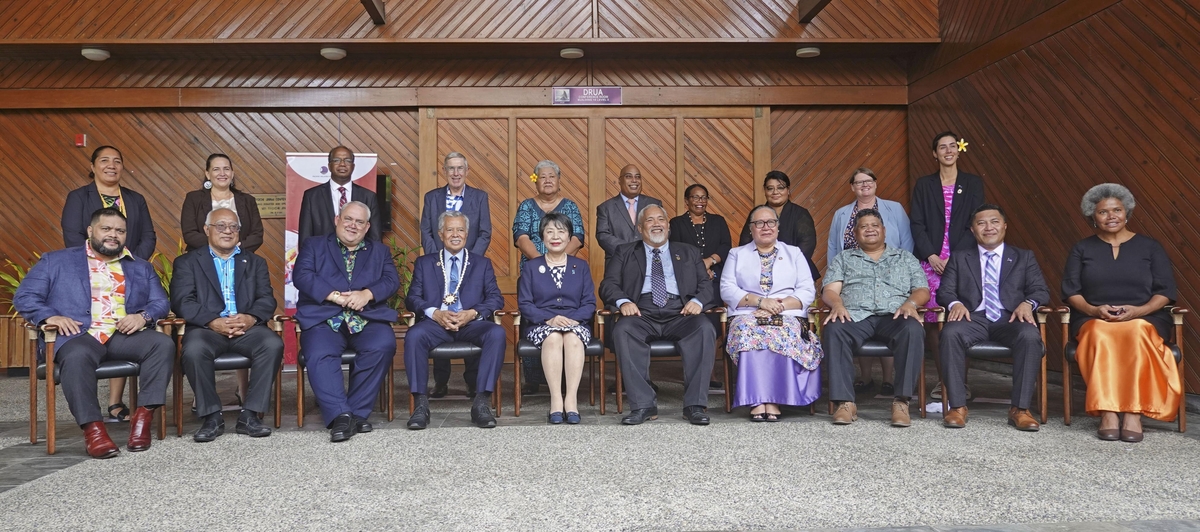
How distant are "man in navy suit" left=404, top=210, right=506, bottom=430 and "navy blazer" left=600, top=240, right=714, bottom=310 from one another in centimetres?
66

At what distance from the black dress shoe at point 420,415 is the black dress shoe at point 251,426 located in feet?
2.22

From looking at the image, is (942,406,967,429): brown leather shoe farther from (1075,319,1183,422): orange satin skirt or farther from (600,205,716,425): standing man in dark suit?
(600,205,716,425): standing man in dark suit

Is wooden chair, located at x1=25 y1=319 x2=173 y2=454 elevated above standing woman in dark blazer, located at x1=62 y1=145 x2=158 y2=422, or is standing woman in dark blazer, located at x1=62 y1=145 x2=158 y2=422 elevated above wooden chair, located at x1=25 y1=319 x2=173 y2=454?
standing woman in dark blazer, located at x1=62 y1=145 x2=158 y2=422

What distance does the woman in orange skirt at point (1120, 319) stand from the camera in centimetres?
385

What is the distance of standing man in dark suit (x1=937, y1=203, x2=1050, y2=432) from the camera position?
13.5 feet

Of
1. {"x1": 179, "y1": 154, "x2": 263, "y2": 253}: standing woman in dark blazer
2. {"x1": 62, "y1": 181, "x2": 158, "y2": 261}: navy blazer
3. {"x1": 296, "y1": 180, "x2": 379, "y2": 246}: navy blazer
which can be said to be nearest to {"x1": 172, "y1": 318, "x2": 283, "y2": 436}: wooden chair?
{"x1": 62, "y1": 181, "x2": 158, "y2": 261}: navy blazer

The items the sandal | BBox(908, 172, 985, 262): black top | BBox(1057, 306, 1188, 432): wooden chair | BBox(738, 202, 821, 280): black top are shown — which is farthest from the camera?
BBox(738, 202, 821, 280): black top

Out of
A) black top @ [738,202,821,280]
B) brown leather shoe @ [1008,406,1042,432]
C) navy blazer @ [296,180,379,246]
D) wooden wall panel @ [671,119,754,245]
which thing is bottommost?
brown leather shoe @ [1008,406,1042,432]

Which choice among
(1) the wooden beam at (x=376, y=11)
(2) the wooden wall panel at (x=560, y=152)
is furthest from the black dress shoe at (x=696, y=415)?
(1) the wooden beam at (x=376, y=11)

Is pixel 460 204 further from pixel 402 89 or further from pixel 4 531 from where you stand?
pixel 4 531

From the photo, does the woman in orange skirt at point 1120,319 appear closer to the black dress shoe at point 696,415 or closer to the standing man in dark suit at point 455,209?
the black dress shoe at point 696,415

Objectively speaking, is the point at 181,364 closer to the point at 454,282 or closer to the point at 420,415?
the point at 420,415

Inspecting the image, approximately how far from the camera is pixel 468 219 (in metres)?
5.12

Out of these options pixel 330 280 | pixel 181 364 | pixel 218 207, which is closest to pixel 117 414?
pixel 181 364
